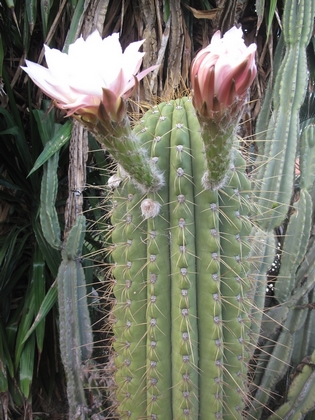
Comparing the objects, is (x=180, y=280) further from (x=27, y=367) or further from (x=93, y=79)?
(x=27, y=367)

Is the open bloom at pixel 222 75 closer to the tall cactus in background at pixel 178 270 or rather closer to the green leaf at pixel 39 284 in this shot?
the tall cactus in background at pixel 178 270

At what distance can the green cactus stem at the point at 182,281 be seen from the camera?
2.78ft

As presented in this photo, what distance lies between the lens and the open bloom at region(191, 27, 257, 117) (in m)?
0.60

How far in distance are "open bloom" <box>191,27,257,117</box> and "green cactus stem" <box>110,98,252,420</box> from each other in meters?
0.24

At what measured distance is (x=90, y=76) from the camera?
63 cm

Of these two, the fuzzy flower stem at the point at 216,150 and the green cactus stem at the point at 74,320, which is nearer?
the fuzzy flower stem at the point at 216,150

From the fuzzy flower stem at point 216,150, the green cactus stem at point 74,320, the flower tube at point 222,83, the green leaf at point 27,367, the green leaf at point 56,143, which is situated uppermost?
the green leaf at point 56,143

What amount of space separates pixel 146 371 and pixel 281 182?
80cm

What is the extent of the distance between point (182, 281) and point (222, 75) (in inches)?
16.7

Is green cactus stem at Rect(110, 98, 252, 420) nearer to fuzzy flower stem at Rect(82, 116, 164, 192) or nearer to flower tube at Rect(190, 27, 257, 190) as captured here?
fuzzy flower stem at Rect(82, 116, 164, 192)

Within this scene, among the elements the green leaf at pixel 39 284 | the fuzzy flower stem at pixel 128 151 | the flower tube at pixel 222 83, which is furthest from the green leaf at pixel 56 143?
the flower tube at pixel 222 83

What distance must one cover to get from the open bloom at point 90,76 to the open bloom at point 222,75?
0.36ft

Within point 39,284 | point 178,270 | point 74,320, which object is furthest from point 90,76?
point 39,284

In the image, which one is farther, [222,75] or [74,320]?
[74,320]
